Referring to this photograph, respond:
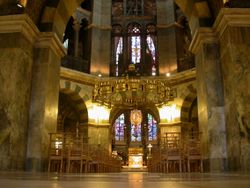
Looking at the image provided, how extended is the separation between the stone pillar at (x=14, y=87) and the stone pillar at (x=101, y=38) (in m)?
11.0

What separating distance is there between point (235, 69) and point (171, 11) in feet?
47.6

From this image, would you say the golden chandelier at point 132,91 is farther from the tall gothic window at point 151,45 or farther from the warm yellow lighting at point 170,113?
the tall gothic window at point 151,45

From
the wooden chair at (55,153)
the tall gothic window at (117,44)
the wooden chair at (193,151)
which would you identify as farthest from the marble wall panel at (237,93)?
the tall gothic window at (117,44)

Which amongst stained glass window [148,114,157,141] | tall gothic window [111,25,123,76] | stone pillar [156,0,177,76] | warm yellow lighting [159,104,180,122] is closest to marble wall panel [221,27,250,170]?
warm yellow lighting [159,104,180,122]

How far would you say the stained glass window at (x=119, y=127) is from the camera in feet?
81.2

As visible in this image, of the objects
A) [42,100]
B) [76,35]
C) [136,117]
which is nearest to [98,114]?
[136,117]

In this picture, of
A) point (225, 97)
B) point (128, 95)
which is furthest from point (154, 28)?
point (225, 97)

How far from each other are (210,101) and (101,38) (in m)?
14.1

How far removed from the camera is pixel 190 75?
17.9 meters

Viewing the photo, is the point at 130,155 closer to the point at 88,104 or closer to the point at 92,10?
the point at 88,104

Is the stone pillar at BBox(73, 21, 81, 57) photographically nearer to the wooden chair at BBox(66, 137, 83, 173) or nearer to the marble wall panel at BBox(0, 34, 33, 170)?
the wooden chair at BBox(66, 137, 83, 173)

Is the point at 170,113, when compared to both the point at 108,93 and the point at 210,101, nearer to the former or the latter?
the point at 108,93

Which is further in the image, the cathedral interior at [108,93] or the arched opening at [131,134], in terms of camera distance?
the arched opening at [131,134]

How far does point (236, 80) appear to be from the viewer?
7801mm
